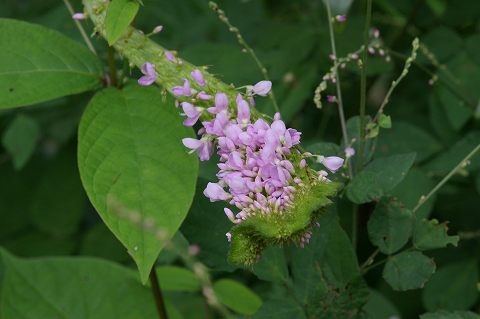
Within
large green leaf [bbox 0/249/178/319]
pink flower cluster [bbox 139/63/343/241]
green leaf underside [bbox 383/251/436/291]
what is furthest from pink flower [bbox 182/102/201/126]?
large green leaf [bbox 0/249/178/319]

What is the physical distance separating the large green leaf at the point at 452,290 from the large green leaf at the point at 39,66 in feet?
4.36

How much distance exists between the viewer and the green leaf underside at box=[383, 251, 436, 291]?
1432 mm

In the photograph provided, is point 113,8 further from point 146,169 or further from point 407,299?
point 407,299

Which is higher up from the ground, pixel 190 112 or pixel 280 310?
pixel 190 112

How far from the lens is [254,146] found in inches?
50.1

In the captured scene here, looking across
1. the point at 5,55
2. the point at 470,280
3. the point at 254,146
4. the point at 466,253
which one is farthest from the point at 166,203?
the point at 466,253

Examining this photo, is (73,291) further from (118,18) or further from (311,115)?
(311,115)

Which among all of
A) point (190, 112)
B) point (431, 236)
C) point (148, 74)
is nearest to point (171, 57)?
point (148, 74)

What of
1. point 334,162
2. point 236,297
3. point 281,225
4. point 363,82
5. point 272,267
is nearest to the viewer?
point 281,225

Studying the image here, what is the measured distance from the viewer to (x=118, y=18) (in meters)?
1.46

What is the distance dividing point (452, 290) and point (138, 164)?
4.41 ft

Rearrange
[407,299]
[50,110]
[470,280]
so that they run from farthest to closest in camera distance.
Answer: [50,110]
[407,299]
[470,280]

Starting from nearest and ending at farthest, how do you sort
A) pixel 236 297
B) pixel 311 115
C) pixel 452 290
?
pixel 236 297 → pixel 452 290 → pixel 311 115

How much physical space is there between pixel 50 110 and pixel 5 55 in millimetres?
1566
